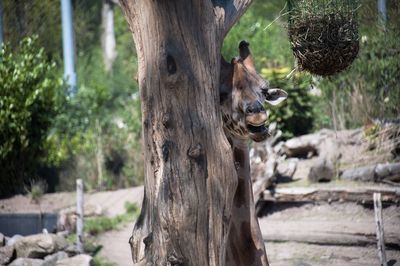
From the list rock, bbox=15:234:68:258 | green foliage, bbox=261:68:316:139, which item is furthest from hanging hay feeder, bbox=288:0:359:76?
green foliage, bbox=261:68:316:139

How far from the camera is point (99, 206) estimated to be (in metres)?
14.3

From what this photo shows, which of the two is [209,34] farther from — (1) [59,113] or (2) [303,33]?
(1) [59,113]

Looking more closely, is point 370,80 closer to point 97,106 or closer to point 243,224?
point 97,106

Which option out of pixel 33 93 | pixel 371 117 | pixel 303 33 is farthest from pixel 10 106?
pixel 303 33

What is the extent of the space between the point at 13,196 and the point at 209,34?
10.3 metres

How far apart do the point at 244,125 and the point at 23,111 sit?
9739 mm

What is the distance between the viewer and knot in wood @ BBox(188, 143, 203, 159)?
506 cm

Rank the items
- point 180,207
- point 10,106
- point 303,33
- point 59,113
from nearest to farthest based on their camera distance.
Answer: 1. point 180,207
2. point 303,33
3. point 10,106
4. point 59,113

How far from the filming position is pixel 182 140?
5.10m

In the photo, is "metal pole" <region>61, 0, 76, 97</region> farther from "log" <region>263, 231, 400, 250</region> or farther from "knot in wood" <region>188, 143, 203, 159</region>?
"knot in wood" <region>188, 143, 203, 159</region>

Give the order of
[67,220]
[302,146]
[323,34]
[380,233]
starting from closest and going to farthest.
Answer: [323,34] < [380,233] < [67,220] < [302,146]

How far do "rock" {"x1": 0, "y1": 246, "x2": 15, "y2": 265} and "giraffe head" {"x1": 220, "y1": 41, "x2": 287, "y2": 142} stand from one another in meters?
5.62

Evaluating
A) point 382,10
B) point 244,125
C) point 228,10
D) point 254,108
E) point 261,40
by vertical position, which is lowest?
point 244,125

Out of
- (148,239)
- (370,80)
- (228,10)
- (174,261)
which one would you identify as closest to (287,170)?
(370,80)
